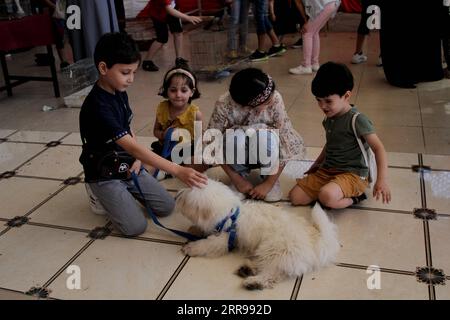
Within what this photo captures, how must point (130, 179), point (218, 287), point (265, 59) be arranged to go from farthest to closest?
A: point (265, 59)
point (130, 179)
point (218, 287)

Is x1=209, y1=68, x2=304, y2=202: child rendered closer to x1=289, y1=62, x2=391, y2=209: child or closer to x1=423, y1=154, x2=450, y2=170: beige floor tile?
x1=289, y1=62, x2=391, y2=209: child

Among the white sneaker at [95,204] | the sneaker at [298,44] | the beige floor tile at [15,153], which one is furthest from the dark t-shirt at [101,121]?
the sneaker at [298,44]

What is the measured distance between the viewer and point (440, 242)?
5.31 ft

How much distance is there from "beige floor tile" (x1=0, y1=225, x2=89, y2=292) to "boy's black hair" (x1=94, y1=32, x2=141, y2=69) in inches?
27.0

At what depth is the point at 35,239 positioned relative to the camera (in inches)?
70.9

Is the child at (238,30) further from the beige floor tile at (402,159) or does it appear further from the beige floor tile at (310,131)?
the beige floor tile at (402,159)

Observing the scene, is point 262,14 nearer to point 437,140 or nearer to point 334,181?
point 437,140

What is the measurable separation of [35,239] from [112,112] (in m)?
0.59

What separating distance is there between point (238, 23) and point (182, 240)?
278 centimetres

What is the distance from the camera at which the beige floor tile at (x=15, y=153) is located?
96.8 inches

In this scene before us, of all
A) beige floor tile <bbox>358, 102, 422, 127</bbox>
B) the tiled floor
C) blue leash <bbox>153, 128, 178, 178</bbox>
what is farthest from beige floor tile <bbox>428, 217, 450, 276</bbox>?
blue leash <bbox>153, 128, 178, 178</bbox>

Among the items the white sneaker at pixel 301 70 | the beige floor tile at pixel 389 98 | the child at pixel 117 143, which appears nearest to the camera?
the child at pixel 117 143
